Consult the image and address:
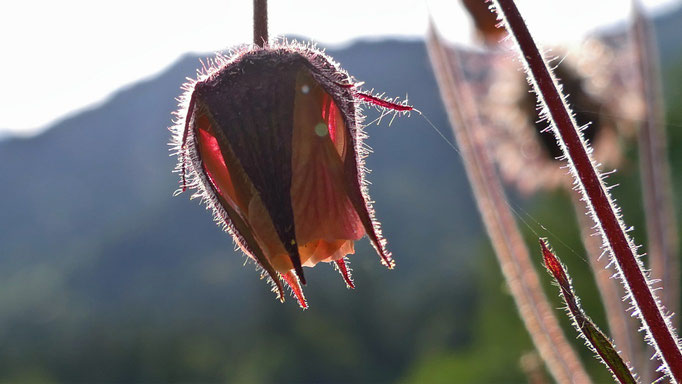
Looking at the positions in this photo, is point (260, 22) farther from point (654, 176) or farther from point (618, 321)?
point (618, 321)

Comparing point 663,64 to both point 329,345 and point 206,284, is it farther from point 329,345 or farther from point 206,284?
point 206,284

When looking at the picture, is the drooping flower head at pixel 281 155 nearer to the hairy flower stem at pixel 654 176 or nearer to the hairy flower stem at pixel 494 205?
the hairy flower stem at pixel 494 205

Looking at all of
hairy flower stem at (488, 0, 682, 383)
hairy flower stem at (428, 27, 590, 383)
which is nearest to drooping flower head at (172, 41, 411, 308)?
hairy flower stem at (488, 0, 682, 383)

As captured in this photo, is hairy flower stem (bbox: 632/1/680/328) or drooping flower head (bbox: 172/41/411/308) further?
hairy flower stem (bbox: 632/1/680/328)

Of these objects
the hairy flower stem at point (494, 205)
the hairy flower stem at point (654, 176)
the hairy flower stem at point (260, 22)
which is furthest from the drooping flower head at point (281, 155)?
the hairy flower stem at point (654, 176)

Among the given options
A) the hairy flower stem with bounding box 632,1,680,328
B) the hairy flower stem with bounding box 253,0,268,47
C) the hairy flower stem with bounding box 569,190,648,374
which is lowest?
the hairy flower stem with bounding box 569,190,648,374

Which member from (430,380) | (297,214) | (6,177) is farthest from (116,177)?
(297,214)

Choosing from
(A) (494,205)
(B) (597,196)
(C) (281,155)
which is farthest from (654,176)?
(C) (281,155)

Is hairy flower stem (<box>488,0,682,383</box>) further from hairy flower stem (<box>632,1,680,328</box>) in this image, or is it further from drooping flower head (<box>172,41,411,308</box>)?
hairy flower stem (<box>632,1,680,328</box>)
